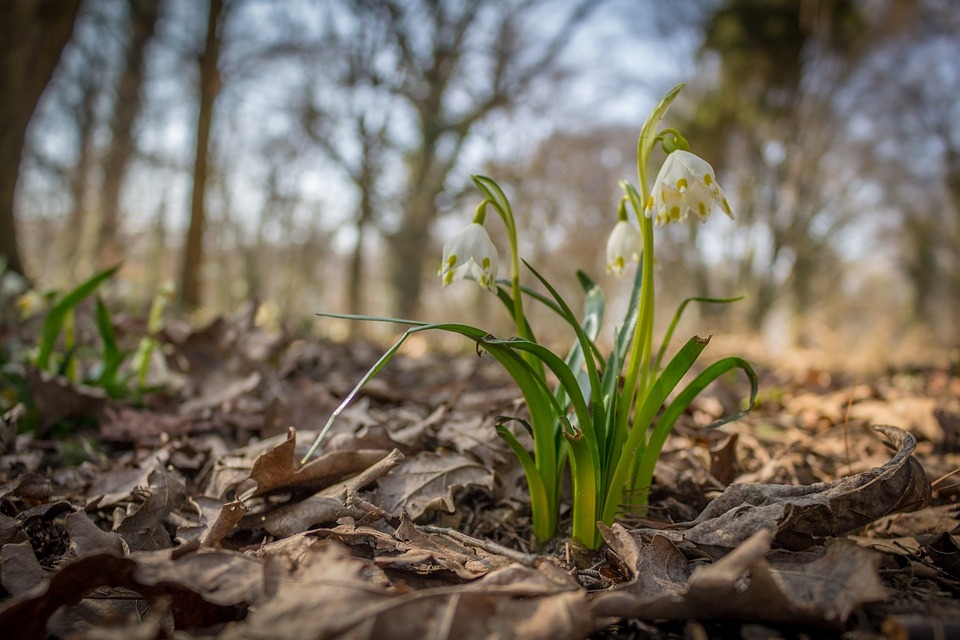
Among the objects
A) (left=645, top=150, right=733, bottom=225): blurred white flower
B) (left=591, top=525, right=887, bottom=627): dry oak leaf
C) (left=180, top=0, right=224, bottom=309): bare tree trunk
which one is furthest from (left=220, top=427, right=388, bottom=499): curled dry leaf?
(left=180, top=0, right=224, bottom=309): bare tree trunk

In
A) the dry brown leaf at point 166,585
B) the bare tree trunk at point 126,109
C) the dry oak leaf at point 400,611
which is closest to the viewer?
the dry oak leaf at point 400,611

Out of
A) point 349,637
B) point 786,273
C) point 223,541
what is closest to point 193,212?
point 223,541

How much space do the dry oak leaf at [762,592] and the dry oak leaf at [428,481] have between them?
1.61 ft

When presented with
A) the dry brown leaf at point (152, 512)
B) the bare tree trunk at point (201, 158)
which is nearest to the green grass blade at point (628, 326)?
the dry brown leaf at point (152, 512)

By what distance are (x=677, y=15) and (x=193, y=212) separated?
1232 cm

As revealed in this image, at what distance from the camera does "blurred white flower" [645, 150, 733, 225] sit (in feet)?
3.44

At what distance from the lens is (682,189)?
1030 mm

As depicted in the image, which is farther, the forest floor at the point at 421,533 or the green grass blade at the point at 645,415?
the green grass blade at the point at 645,415

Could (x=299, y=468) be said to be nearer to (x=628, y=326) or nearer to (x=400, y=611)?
(x=400, y=611)

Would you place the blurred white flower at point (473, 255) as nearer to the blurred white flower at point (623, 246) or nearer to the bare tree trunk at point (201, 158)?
the blurred white flower at point (623, 246)

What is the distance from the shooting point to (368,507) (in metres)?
1.14

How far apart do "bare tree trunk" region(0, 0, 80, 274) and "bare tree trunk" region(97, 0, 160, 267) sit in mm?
5994

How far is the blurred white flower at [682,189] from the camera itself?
1.05 metres

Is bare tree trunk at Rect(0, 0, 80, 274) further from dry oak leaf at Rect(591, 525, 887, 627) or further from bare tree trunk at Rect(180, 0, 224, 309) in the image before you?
dry oak leaf at Rect(591, 525, 887, 627)
